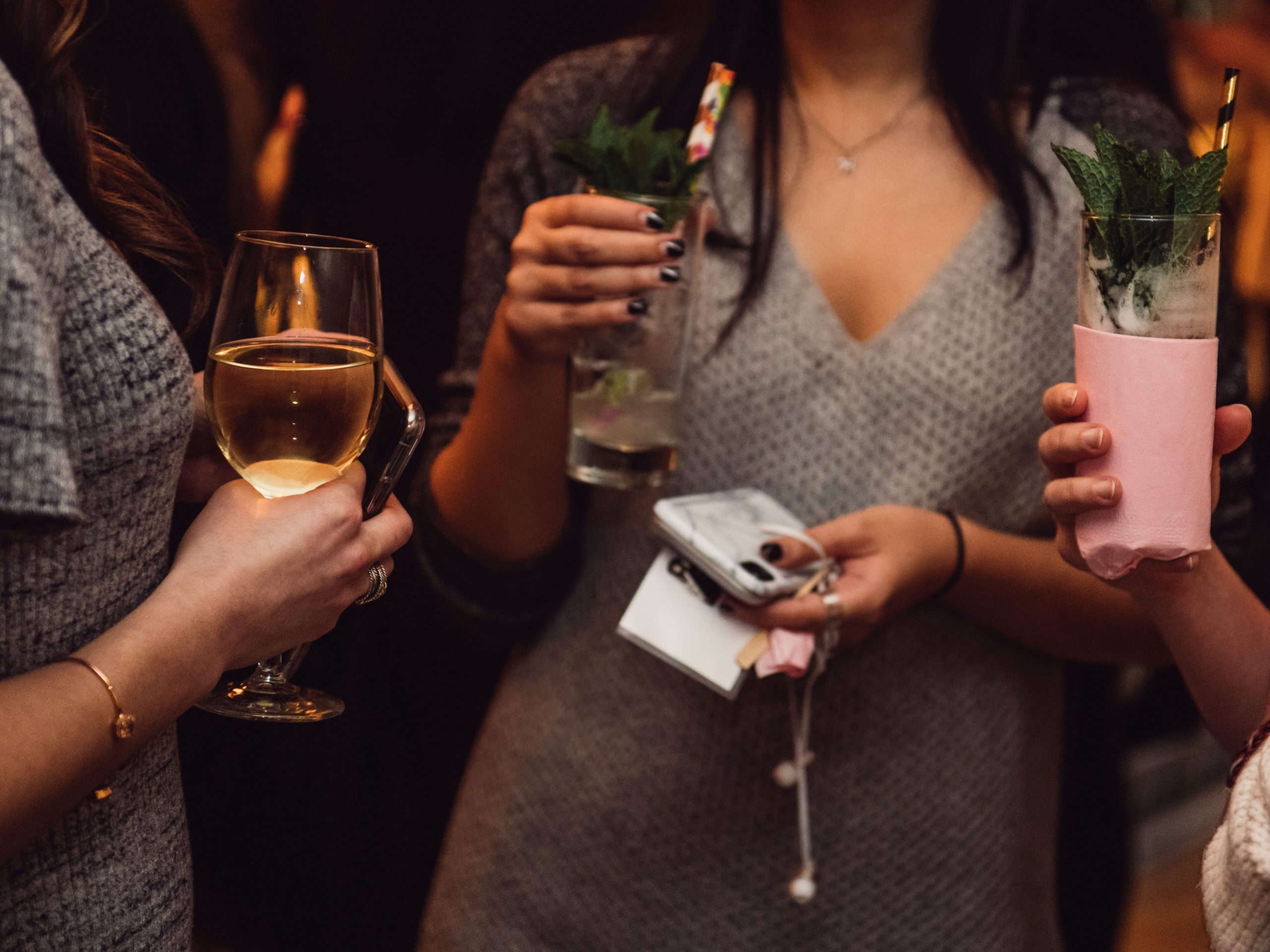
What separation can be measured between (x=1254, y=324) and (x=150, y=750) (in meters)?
3.49

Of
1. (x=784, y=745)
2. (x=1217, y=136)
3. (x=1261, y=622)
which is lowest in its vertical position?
(x=784, y=745)

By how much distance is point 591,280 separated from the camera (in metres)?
1.09

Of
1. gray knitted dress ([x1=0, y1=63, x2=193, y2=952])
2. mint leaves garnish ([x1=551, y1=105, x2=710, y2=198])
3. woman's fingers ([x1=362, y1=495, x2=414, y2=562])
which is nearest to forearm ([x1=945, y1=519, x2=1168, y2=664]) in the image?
mint leaves garnish ([x1=551, y1=105, x2=710, y2=198])

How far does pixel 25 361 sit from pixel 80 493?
14 cm

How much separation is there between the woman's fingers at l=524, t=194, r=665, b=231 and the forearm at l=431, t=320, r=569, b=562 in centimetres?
19

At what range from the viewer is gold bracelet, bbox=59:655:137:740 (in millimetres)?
715

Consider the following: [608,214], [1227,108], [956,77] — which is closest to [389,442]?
[608,214]

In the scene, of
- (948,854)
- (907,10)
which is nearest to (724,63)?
(907,10)

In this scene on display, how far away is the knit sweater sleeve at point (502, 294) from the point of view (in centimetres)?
140

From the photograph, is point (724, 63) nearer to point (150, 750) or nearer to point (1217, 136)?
point (1217, 136)

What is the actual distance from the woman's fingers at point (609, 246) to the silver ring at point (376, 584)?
0.34 metres

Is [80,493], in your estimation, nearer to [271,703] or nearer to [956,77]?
[271,703]

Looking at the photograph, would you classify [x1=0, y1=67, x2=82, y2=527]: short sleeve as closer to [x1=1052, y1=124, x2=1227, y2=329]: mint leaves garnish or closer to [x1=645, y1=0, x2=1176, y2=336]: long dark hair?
[x1=1052, y1=124, x2=1227, y2=329]: mint leaves garnish

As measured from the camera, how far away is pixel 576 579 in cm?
145
